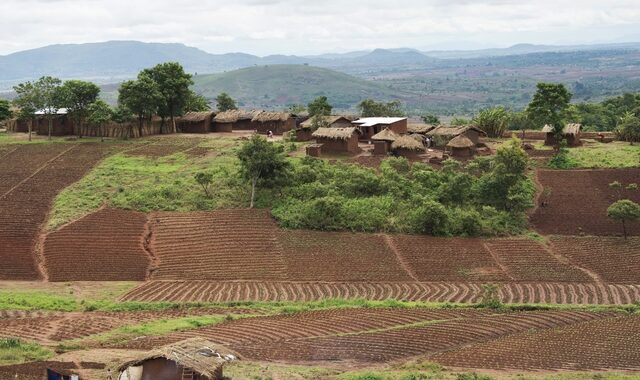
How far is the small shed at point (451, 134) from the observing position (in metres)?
59.5

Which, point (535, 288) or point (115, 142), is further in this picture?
point (115, 142)

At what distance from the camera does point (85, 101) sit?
62031mm

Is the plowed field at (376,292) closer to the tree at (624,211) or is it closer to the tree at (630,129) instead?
the tree at (624,211)

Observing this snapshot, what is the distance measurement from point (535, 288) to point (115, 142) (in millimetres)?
38473

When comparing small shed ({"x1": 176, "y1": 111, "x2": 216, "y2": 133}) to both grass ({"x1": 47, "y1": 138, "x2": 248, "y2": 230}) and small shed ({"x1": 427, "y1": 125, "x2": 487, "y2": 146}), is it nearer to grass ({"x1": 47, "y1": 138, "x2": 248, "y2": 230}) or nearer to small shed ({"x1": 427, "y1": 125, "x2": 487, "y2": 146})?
grass ({"x1": 47, "y1": 138, "x2": 248, "y2": 230})

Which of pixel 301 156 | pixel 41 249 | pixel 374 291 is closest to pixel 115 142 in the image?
pixel 301 156

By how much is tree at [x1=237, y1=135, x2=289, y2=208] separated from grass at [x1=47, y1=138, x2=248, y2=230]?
164 cm

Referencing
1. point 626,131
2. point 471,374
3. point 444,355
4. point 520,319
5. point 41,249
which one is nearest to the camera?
point 471,374

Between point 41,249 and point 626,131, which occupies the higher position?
point 626,131

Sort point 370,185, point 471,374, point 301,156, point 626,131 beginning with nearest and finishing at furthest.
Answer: point 471,374
point 370,185
point 301,156
point 626,131

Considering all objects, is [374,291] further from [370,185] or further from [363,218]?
[370,185]

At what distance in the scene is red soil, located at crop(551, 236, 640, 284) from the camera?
38.9 meters

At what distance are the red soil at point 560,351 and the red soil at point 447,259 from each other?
416 inches

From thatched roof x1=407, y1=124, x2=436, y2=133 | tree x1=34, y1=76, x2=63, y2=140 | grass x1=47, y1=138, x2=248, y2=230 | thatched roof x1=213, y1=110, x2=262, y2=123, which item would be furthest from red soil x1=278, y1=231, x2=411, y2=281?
tree x1=34, y1=76, x2=63, y2=140
